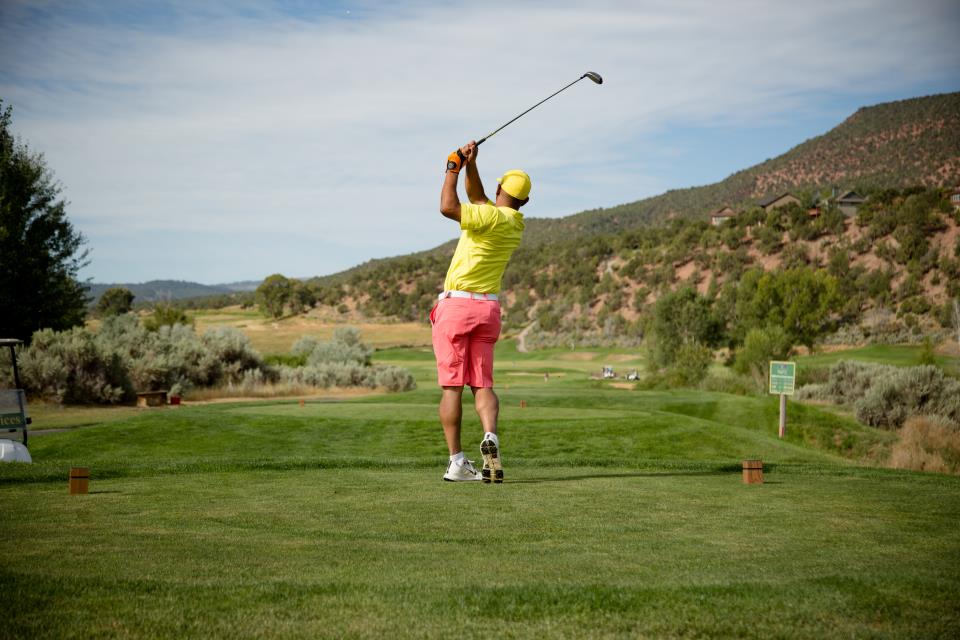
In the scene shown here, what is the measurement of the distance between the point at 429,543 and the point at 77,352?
24.1 m

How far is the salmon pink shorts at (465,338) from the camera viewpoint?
287 inches

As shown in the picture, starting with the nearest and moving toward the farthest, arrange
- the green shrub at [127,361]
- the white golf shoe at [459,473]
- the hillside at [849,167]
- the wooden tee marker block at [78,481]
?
1. the wooden tee marker block at [78,481]
2. the white golf shoe at [459,473]
3. the green shrub at [127,361]
4. the hillside at [849,167]

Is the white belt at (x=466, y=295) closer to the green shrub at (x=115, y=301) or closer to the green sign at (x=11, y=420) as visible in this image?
the green sign at (x=11, y=420)

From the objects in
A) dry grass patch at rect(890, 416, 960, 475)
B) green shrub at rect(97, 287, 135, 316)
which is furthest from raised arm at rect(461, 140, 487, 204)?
green shrub at rect(97, 287, 135, 316)

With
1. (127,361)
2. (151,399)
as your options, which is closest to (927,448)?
(151,399)

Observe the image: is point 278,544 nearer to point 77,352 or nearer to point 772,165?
point 77,352

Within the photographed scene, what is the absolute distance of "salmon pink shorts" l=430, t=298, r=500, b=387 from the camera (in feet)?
23.9

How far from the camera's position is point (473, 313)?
23.9ft

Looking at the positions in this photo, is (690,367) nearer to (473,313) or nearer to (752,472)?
(752,472)

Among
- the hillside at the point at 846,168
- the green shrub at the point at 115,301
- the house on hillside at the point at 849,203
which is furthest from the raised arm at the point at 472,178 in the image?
the green shrub at the point at 115,301

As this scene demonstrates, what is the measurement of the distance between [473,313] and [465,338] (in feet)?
0.75

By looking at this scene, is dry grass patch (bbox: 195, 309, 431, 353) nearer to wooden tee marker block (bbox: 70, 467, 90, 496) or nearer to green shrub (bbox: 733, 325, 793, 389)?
green shrub (bbox: 733, 325, 793, 389)

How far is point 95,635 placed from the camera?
9.21ft

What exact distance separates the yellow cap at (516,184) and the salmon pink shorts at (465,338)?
949 millimetres
